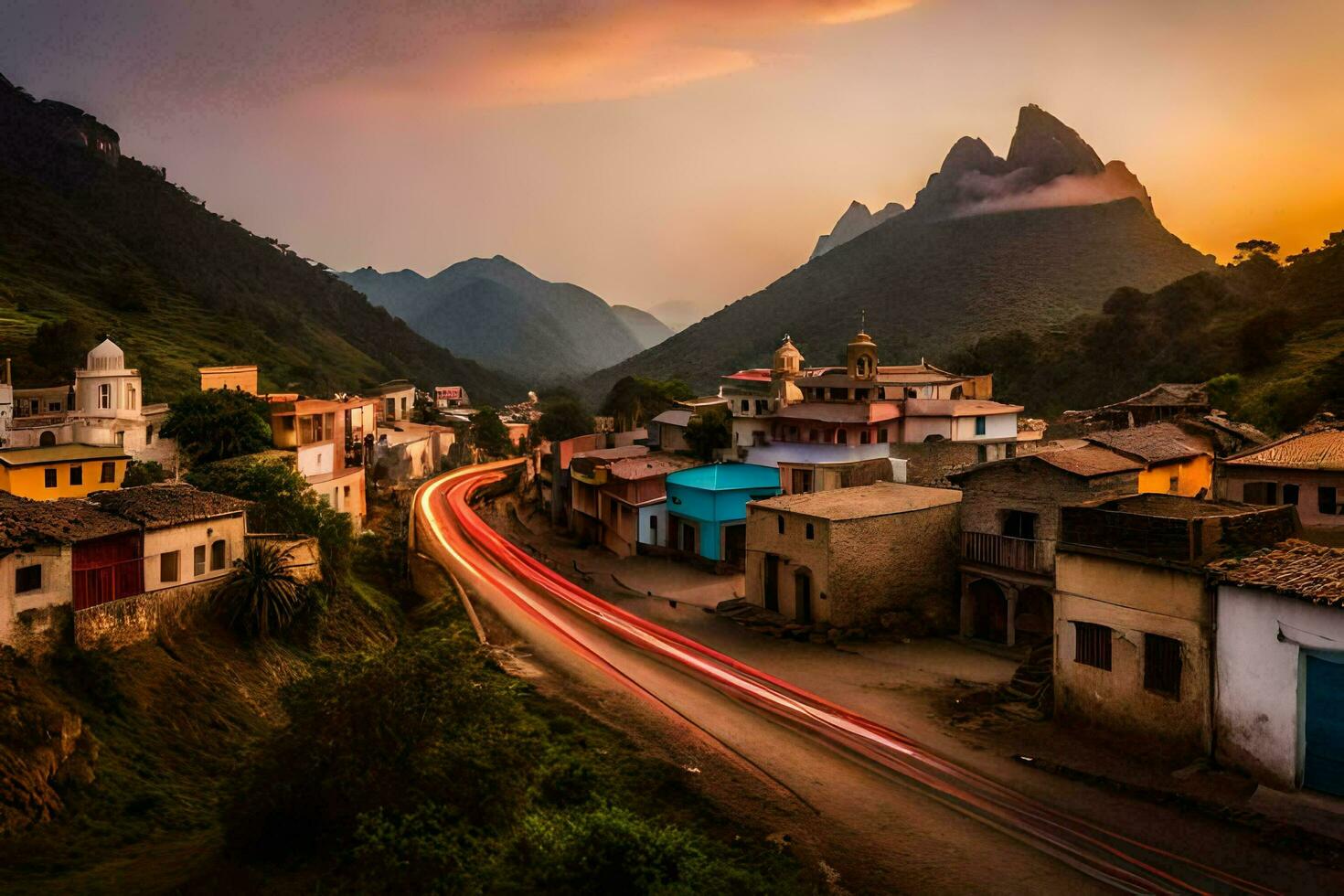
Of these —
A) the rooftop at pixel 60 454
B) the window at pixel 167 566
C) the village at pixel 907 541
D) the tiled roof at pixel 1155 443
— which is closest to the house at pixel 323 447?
the village at pixel 907 541

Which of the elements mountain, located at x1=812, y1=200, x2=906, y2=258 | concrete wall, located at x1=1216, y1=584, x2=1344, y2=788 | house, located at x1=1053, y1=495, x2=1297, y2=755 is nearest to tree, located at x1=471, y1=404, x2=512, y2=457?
house, located at x1=1053, y1=495, x2=1297, y2=755

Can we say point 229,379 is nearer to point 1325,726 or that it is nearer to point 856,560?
point 856,560

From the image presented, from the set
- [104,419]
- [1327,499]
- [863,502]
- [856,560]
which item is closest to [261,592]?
[856,560]

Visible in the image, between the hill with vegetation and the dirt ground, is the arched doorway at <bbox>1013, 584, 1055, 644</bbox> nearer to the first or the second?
the dirt ground

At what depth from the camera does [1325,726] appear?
15.6 m

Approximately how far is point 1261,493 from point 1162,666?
9584 mm

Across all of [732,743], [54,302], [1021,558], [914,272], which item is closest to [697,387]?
[914,272]

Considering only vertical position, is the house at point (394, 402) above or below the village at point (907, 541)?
above

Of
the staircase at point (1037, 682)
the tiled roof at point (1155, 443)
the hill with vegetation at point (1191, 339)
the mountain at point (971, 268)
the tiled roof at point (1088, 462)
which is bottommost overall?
the staircase at point (1037, 682)

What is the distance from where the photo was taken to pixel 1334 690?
1553cm

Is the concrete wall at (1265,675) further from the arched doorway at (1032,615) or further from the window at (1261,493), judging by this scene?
the arched doorway at (1032,615)

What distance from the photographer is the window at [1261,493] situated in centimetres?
2489

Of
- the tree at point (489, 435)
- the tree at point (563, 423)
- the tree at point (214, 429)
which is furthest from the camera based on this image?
the tree at point (563, 423)

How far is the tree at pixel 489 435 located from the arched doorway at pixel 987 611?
48364 mm
